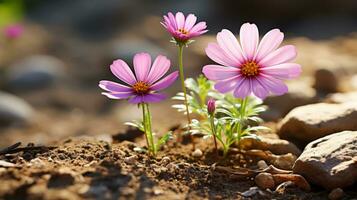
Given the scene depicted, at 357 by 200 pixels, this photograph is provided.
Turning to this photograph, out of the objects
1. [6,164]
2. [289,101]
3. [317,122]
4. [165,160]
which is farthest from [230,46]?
[289,101]

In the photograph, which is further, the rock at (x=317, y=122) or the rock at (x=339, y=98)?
the rock at (x=339, y=98)

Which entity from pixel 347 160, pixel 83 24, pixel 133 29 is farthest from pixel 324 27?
pixel 347 160

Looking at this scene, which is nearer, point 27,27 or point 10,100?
point 10,100

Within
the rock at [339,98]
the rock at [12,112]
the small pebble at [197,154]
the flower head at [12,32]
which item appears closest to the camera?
the small pebble at [197,154]

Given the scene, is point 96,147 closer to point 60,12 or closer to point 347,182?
point 347,182

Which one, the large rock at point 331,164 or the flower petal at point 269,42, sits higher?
the flower petal at point 269,42

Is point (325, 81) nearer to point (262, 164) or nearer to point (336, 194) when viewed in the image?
point (262, 164)

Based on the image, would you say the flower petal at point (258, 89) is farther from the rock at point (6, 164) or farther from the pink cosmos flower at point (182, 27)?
the rock at point (6, 164)

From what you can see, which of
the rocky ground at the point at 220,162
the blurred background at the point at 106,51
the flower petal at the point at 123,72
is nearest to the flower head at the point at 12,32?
the blurred background at the point at 106,51
